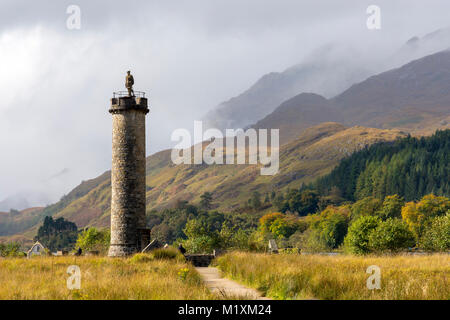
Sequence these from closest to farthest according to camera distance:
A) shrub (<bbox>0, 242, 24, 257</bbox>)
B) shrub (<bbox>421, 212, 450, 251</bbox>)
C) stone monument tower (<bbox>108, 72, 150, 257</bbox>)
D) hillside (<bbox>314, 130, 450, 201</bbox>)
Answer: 1. stone monument tower (<bbox>108, 72, 150, 257</bbox>)
2. shrub (<bbox>421, 212, 450, 251</bbox>)
3. shrub (<bbox>0, 242, 24, 257</bbox>)
4. hillside (<bbox>314, 130, 450, 201</bbox>)

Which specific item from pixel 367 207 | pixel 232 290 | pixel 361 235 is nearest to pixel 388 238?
pixel 361 235

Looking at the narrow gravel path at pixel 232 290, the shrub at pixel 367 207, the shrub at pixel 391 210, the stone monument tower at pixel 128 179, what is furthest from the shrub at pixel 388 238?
the shrub at pixel 367 207

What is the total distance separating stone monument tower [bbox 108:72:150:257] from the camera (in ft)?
116

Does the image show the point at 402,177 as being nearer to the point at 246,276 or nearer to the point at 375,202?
the point at 375,202

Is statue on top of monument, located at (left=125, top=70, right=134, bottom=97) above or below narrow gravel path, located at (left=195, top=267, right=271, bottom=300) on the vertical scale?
above

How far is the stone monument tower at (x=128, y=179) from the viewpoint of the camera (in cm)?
3538

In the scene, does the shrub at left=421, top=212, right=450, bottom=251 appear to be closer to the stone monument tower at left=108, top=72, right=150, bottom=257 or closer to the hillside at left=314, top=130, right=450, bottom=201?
the stone monument tower at left=108, top=72, right=150, bottom=257

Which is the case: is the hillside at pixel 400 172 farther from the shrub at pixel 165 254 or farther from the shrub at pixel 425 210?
the shrub at pixel 165 254

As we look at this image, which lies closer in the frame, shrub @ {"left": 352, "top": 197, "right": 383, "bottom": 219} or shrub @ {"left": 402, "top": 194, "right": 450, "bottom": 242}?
shrub @ {"left": 402, "top": 194, "right": 450, "bottom": 242}

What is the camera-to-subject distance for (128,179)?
35375 millimetres

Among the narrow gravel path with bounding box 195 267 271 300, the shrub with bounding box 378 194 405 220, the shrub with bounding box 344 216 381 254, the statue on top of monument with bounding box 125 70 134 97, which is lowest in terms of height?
the shrub with bounding box 378 194 405 220

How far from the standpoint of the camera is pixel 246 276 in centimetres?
1797

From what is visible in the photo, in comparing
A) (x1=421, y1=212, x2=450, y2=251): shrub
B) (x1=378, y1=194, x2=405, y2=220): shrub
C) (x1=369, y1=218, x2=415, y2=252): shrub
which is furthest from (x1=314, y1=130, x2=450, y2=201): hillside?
(x1=369, y1=218, x2=415, y2=252): shrub
